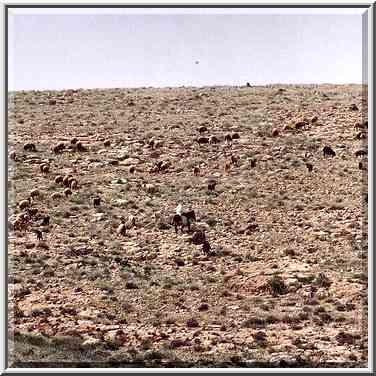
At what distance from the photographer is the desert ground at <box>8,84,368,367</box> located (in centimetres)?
1354

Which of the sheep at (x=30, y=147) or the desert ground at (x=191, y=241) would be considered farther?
the sheep at (x=30, y=147)

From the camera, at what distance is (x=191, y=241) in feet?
61.8

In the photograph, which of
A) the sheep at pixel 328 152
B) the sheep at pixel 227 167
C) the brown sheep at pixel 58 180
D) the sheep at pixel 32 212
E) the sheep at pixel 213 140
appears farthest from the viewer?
the sheep at pixel 213 140

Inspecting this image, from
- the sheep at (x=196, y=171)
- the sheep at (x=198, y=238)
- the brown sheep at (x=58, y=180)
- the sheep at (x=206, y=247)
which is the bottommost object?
the sheep at (x=206, y=247)

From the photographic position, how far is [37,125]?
31.9m

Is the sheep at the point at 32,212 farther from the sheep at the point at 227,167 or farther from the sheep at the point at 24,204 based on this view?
the sheep at the point at 227,167

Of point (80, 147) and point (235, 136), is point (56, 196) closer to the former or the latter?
point (80, 147)

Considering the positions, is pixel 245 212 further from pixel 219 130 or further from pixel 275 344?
pixel 219 130

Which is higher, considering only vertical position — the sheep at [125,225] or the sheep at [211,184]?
the sheep at [211,184]

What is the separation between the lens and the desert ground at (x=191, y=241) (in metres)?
13.5

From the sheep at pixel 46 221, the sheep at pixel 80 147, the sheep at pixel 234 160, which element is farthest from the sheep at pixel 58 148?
the sheep at pixel 234 160

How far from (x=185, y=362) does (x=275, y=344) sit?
7.59ft

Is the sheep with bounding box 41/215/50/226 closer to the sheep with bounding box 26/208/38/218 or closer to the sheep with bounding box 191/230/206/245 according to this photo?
the sheep with bounding box 26/208/38/218

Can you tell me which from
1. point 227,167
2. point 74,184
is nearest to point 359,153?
point 227,167
